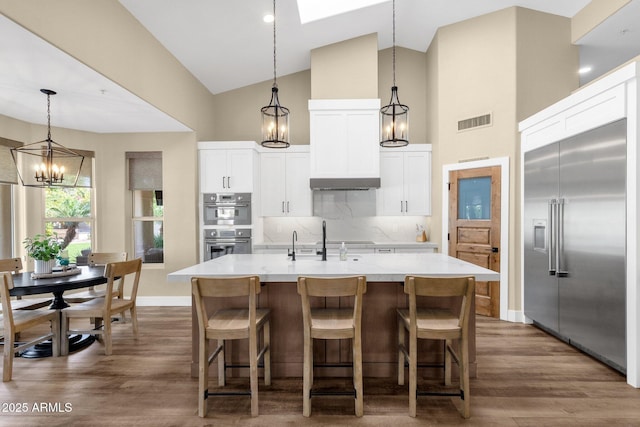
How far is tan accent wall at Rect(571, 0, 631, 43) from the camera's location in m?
3.82

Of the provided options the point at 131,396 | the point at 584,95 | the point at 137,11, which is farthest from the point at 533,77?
the point at 131,396

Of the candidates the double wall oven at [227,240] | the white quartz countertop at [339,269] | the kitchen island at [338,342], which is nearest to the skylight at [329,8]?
the double wall oven at [227,240]

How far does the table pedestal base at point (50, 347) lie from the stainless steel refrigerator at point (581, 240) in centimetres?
513

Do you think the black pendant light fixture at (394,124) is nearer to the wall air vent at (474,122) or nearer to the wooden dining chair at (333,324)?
the wooden dining chair at (333,324)

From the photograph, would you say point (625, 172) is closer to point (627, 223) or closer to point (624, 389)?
point (627, 223)

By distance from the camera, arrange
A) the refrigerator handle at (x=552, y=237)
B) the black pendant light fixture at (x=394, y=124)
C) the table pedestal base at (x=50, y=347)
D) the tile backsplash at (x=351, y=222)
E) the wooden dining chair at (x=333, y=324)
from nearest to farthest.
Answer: the wooden dining chair at (x=333, y=324) < the black pendant light fixture at (x=394, y=124) < the table pedestal base at (x=50, y=347) < the refrigerator handle at (x=552, y=237) < the tile backsplash at (x=351, y=222)

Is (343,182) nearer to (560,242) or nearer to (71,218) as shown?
(560,242)

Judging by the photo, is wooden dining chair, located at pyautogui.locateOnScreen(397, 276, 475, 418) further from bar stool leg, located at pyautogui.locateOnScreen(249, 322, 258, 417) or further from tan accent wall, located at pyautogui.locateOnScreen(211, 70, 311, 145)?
tan accent wall, located at pyautogui.locateOnScreen(211, 70, 311, 145)

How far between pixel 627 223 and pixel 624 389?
1342 millimetres

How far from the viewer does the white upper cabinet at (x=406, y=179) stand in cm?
548

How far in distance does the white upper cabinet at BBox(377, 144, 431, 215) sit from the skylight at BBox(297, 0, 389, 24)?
2.09 meters

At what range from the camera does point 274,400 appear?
252cm

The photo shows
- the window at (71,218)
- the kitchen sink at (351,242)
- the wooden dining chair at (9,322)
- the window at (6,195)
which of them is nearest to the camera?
the wooden dining chair at (9,322)

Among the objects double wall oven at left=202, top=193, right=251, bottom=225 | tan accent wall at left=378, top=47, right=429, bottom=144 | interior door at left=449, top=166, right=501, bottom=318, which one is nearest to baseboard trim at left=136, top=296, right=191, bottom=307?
double wall oven at left=202, top=193, right=251, bottom=225
